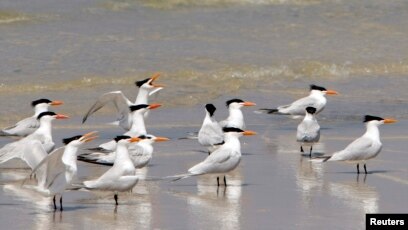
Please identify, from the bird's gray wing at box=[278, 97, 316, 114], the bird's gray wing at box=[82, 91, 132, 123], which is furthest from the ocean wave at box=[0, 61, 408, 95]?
the bird's gray wing at box=[82, 91, 132, 123]

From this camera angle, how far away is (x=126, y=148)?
8.12 meters

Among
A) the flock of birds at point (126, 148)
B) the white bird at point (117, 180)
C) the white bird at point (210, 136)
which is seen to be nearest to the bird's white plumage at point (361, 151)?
the flock of birds at point (126, 148)

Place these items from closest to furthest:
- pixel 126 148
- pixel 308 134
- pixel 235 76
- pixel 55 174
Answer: pixel 55 174 → pixel 126 148 → pixel 308 134 → pixel 235 76

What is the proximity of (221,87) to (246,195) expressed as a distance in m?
7.07

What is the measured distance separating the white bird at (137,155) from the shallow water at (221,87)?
13 cm

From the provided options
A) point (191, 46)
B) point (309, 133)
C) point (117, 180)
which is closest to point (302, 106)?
point (309, 133)

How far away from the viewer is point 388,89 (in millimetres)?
14930

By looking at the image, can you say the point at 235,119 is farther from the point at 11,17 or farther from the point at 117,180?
the point at 11,17

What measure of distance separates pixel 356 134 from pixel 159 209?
4.26 metres

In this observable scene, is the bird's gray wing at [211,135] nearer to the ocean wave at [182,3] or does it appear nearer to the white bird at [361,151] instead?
the white bird at [361,151]

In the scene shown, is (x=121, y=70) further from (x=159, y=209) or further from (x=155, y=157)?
(x=159, y=209)

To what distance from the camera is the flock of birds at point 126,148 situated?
764 centimetres

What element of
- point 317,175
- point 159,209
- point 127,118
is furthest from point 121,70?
point 159,209

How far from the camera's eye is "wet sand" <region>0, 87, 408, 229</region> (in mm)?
7188
